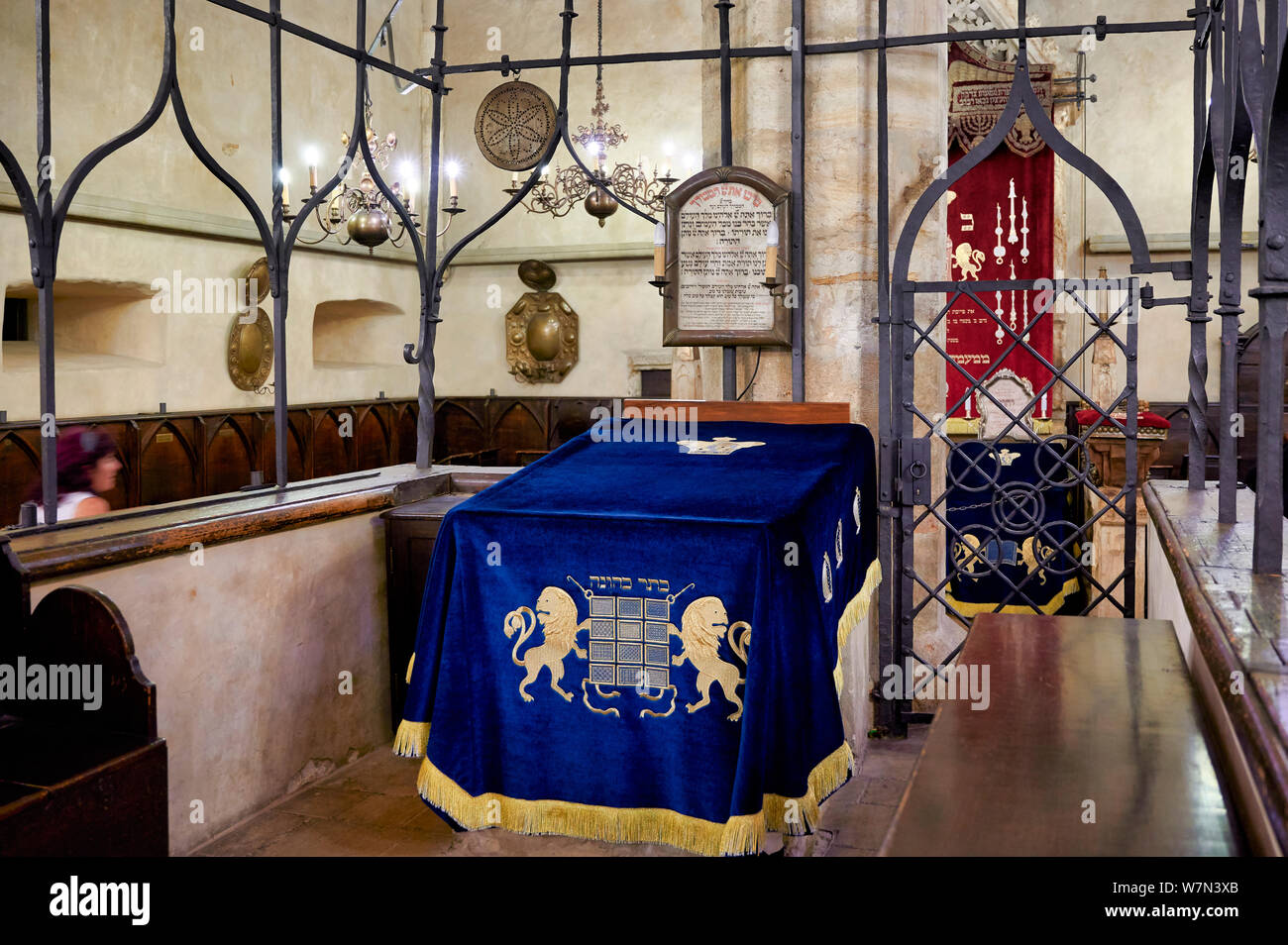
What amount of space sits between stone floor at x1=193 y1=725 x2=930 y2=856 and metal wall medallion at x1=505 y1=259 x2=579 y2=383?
7.40 metres

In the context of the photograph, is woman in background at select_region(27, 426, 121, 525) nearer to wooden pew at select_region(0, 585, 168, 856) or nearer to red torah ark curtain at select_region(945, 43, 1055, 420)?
wooden pew at select_region(0, 585, 168, 856)

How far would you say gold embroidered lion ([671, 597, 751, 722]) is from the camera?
2.26 meters

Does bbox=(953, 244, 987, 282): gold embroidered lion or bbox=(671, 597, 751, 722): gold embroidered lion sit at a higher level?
bbox=(953, 244, 987, 282): gold embroidered lion

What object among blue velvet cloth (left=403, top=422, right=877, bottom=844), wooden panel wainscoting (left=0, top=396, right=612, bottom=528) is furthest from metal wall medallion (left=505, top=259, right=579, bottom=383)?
blue velvet cloth (left=403, top=422, right=877, bottom=844)

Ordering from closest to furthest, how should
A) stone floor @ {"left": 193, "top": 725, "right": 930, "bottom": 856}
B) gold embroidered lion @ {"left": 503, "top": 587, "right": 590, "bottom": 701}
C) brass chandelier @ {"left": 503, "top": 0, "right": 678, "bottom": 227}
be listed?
gold embroidered lion @ {"left": 503, "top": 587, "right": 590, "bottom": 701} < stone floor @ {"left": 193, "top": 725, "right": 930, "bottom": 856} < brass chandelier @ {"left": 503, "top": 0, "right": 678, "bottom": 227}

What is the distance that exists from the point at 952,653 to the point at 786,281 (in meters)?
1.36

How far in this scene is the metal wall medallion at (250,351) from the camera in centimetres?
806

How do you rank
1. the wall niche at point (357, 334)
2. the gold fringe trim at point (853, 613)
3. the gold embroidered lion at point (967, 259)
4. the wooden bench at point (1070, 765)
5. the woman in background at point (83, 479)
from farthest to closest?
the wall niche at point (357, 334) → the gold embroidered lion at point (967, 259) → the woman in background at point (83, 479) → the gold fringe trim at point (853, 613) → the wooden bench at point (1070, 765)

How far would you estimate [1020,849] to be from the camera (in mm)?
1140

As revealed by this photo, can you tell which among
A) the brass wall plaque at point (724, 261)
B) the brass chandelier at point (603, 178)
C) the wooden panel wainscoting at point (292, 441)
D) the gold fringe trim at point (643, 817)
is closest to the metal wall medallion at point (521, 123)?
the brass wall plaque at point (724, 261)

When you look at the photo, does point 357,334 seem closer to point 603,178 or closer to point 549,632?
point 603,178

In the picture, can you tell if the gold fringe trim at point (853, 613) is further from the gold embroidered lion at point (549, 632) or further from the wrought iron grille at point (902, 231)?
the gold embroidered lion at point (549, 632)

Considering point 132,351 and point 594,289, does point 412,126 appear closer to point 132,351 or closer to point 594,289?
point 594,289

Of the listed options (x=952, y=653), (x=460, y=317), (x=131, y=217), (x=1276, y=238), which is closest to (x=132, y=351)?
(x=131, y=217)
